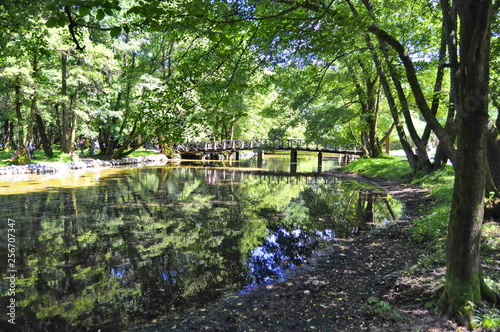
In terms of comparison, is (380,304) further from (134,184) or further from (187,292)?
(134,184)

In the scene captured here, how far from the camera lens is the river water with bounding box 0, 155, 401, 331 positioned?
4.40m

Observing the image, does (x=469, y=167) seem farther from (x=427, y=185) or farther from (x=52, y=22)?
(x=427, y=185)

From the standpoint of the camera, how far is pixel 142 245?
686 cm

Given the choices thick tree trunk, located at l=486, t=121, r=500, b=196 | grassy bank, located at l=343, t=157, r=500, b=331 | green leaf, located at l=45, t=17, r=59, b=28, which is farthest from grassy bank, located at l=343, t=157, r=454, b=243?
green leaf, located at l=45, t=17, r=59, b=28

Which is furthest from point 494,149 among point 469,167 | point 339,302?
point 339,302

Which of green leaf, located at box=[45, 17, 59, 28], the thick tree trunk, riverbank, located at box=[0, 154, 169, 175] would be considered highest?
green leaf, located at box=[45, 17, 59, 28]

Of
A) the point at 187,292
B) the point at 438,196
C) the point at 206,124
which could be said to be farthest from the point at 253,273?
the point at 438,196

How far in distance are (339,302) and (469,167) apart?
85.9 inches

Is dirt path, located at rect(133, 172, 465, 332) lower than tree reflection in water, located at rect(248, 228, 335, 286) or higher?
higher

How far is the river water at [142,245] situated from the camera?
4.40 meters

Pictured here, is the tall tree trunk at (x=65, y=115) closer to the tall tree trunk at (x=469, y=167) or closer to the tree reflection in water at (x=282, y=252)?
the tree reflection in water at (x=282, y=252)

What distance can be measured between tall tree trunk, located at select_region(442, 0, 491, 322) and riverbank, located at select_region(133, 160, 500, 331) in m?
0.25

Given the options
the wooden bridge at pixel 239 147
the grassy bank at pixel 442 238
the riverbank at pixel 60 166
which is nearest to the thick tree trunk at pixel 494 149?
the grassy bank at pixel 442 238

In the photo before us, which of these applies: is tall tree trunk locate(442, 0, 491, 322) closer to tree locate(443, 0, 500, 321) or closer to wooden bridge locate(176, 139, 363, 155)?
tree locate(443, 0, 500, 321)
